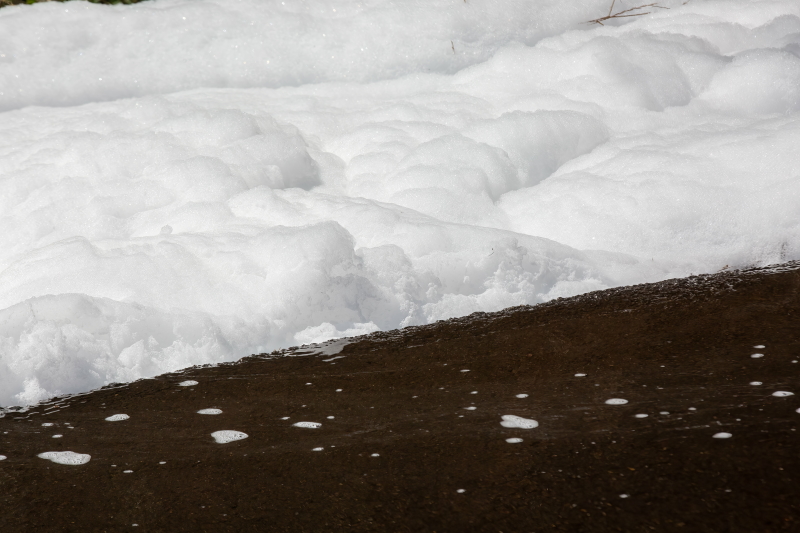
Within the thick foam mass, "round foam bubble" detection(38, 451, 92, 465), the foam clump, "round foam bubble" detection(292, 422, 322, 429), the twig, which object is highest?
the twig

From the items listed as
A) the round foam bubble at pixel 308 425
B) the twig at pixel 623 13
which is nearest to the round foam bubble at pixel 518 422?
the round foam bubble at pixel 308 425

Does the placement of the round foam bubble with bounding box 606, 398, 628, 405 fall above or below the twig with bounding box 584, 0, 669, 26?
below

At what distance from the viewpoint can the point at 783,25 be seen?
17.6 feet

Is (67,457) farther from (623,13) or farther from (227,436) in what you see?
(623,13)

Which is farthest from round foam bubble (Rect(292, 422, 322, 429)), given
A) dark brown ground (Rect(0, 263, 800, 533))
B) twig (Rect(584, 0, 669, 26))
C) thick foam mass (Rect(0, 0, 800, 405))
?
twig (Rect(584, 0, 669, 26))

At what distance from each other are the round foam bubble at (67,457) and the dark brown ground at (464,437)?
3 cm

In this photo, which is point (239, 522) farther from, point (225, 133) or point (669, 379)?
point (225, 133)

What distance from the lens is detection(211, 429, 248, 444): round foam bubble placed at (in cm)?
202

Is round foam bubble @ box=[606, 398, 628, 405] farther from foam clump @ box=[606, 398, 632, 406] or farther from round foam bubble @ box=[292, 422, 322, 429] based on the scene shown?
round foam bubble @ box=[292, 422, 322, 429]

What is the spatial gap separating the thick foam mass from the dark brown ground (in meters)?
0.37

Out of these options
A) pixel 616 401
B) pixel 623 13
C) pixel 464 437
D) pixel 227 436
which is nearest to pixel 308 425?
pixel 227 436

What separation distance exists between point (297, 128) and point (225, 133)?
0.52 m

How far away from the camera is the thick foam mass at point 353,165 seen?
3.00m

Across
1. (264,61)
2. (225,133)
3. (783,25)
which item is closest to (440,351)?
(225,133)
